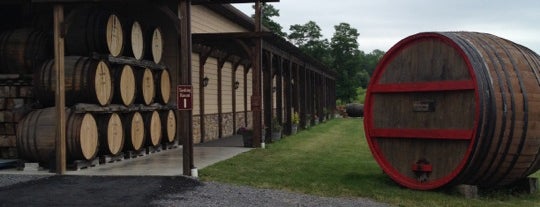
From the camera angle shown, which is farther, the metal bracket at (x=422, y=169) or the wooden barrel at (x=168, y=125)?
the wooden barrel at (x=168, y=125)

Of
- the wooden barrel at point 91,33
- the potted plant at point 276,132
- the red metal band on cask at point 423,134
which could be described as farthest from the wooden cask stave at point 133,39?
the red metal band on cask at point 423,134

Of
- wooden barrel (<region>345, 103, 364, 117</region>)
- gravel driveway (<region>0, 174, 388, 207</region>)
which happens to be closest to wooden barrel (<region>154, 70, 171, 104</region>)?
gravel driveway (<region>0, 174, 388, 207</region>)

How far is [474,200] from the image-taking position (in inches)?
297

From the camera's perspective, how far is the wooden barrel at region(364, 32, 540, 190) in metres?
7.18

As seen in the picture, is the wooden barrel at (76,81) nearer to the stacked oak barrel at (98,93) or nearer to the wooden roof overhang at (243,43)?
the stacked oak barrel at (98,93)

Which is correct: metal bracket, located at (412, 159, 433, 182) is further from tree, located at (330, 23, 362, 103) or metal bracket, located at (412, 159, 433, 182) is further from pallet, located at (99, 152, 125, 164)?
tree, located at (330, 23, 362, 103)

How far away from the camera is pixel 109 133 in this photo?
11.2 metres

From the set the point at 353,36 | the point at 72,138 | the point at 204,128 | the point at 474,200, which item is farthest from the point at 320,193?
the point at 353,36

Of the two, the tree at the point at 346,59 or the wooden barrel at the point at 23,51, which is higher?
the tree at the point at 346,59

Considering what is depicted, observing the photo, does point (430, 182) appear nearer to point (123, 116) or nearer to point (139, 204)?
point (139, 204)

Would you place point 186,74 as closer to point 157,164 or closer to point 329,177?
point 157,164

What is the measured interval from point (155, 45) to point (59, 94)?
4.00 m

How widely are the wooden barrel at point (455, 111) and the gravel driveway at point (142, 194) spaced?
1210mm

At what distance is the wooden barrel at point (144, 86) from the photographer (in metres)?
12.7
